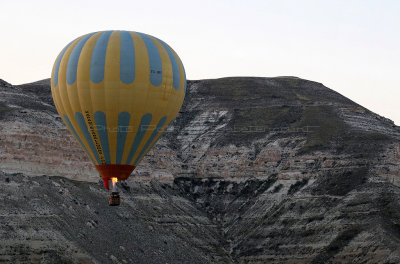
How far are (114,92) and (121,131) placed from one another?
8.21 ft

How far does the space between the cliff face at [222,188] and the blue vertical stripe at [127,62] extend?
21.1 m

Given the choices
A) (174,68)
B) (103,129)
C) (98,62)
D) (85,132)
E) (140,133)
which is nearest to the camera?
(98,62)

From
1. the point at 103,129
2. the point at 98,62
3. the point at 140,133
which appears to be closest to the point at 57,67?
the point at 98,62

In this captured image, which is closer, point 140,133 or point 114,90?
point 114,90

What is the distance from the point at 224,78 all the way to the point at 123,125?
68.3 metres

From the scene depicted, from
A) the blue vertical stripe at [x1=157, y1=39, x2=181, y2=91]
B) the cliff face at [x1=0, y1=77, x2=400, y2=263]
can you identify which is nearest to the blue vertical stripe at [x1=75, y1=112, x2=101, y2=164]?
the blue vertical stripe at [x1=157, y1=39, x2=181, y2=91]

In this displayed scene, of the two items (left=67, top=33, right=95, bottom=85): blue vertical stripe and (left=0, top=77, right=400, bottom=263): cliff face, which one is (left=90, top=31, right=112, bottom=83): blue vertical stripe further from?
(left=0, top=77, right=400, bottom=263): cliff face

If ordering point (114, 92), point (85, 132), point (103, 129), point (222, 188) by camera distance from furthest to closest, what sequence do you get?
point (222, 188)
point (85, 132)
point (103, 129)
point (114, 92)

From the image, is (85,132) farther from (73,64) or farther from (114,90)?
(73,64)

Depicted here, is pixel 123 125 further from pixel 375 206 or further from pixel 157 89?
pixel 375 206

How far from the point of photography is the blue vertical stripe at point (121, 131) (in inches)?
2687

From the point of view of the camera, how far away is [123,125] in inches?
2694

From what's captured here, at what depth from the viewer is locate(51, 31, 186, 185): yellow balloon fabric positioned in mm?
67875

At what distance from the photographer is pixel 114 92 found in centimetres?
6781
